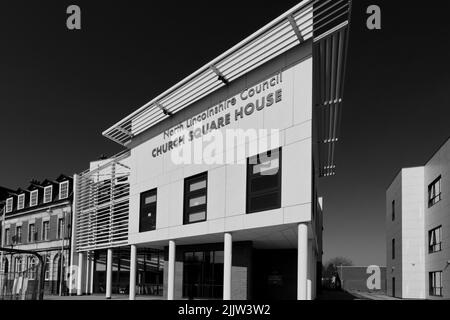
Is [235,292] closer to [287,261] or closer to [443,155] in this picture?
[287,261]

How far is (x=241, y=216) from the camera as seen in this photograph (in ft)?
63.0

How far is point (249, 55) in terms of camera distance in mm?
19172

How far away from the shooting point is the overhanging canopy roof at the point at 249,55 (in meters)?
16.4

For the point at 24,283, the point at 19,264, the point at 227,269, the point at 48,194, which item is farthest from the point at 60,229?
the point at 24,283

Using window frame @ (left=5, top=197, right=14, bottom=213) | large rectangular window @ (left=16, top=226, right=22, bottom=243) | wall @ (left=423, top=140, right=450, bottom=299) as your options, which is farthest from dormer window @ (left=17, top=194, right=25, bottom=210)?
wall @ (left=423, top=140, right=450, bottom=299)

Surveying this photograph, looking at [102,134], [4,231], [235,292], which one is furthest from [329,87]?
[4,231]

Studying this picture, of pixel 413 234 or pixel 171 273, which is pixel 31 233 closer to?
pixel 171 273

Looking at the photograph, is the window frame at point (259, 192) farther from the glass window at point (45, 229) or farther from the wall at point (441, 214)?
the glass window at point (45, 229)

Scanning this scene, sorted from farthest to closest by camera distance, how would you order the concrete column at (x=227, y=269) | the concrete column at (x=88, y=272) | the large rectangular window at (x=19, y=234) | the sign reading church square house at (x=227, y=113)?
the large rectangular window at (x=19, y=234) < the concrete column at (x=88, y=272) < the concrete column at (x=227, y=269) < the sign reading church square house at (x=227, y=113)

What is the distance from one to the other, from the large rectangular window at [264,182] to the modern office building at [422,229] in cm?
1780

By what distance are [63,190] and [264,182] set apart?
1082 inches

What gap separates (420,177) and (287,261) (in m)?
18.9

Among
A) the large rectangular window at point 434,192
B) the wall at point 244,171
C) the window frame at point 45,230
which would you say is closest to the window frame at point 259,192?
the wall at point 244,171

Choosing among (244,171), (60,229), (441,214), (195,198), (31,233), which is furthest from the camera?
(31,233)
